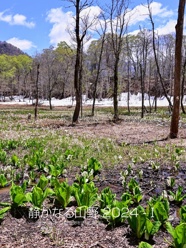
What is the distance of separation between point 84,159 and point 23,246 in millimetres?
4081

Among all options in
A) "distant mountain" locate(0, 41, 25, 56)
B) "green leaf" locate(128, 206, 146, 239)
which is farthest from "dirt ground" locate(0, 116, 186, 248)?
"distant mountain" locate(0, 41, 25, 56)

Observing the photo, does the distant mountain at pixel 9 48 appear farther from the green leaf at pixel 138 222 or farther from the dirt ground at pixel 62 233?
the green leaf at pixel 138 222

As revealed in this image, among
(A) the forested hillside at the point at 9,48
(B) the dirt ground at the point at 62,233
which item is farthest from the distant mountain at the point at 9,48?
(B) the dirt ground at the point at 62,233

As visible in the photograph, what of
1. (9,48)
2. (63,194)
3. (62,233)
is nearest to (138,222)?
(62,233)

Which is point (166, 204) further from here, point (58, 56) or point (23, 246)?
point (58, 56)

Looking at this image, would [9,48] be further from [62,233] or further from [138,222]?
[138,222]

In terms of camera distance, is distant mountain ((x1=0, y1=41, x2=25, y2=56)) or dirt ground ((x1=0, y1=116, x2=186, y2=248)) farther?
distant mountain ((x1=0, y1=41, x2=25, y2=56))

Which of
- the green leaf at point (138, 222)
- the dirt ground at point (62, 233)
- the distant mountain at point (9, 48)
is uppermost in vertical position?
the distant mountain at point (9, 48)

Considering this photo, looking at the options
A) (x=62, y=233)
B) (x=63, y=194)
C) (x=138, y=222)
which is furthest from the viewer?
(x=63, y=194)

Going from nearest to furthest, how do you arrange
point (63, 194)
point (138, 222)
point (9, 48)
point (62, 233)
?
point (138, 222) < point (62, 233) < point (63, 194) < point (9, 48)

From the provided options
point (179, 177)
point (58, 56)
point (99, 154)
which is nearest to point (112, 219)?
point (179, 177)

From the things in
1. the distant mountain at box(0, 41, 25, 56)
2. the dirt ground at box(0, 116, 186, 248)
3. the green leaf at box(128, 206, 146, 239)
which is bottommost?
the dirt ground at box(0, 116, 186, 248)

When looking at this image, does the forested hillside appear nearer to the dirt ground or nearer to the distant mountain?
the distant mountain

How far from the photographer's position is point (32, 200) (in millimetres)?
3609
